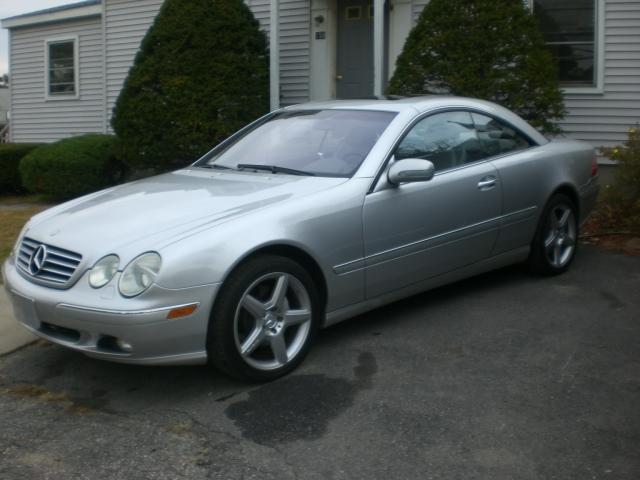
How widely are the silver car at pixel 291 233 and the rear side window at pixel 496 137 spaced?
0.04 ft

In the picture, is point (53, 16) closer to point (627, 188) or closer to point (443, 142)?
point (627, 188)

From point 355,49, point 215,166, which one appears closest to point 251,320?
point 215,166

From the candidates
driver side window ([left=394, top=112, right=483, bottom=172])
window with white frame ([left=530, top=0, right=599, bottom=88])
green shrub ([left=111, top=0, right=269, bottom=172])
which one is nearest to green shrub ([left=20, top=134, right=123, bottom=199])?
green shrub ([left=111, top=0, right=269, bottom=172])

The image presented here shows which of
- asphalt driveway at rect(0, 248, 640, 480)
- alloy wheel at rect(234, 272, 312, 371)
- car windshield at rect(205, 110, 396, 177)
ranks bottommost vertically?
asphalt driveway at rect(0, 248, 640, 480)

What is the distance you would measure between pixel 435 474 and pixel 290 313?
1.38 metres

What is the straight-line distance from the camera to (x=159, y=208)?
467 cm

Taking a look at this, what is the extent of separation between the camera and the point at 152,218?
4.50 meters

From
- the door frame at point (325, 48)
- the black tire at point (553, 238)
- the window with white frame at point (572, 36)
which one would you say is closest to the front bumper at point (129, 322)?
the black tire at point (553, 238)

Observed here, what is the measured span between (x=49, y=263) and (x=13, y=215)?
22.9 ft

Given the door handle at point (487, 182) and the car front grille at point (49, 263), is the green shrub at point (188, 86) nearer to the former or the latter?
the door handle at point (487, 182)

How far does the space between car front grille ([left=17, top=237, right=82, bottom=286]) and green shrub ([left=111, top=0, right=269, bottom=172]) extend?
→ 6476mm

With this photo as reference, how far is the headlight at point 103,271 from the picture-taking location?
13.4ft

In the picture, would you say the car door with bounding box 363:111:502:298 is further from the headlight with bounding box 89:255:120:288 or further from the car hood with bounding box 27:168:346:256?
the headlight with bounding box 89:255:120:288

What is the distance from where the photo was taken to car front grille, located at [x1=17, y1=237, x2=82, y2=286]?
4258 millimetres
